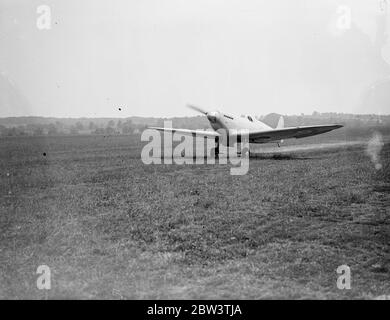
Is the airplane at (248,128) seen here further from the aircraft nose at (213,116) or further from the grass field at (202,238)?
the grass field at (202,238)

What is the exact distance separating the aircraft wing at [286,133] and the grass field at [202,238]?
808 centimetres

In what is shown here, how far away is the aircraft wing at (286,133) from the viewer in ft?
72.2

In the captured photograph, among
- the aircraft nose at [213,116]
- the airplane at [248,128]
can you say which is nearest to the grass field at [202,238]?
the airplane at [248,128]

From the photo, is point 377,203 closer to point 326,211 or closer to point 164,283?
point 326,211

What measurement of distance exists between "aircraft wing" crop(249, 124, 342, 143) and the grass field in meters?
8.08

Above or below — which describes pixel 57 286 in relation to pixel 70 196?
below

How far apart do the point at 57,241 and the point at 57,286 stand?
238 cm

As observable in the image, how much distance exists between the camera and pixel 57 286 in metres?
5.68

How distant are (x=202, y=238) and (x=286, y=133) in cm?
1690

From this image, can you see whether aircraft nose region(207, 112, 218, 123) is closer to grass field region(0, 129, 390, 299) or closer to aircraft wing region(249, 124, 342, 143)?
aircraft wing region(249, 124, 342, 143)

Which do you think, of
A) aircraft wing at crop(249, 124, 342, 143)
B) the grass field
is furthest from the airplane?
the grass field

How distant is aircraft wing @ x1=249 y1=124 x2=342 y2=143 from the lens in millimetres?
22016

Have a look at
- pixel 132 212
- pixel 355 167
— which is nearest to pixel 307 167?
pixel 355 167

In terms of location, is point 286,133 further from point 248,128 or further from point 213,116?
point 213,116
